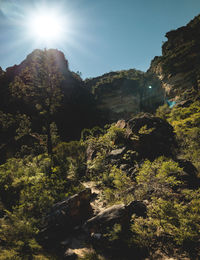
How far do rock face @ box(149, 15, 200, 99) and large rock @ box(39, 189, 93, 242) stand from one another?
53.2ft

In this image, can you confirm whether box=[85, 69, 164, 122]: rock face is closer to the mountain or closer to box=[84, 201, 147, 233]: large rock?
the mountain

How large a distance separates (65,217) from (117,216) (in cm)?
195

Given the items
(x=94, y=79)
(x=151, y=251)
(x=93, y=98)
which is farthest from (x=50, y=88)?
(x=94, y=79)

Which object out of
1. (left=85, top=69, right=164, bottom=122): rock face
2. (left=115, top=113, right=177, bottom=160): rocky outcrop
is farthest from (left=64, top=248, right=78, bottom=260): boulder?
(left=85, top=69, right=164, bottom=122): rock face

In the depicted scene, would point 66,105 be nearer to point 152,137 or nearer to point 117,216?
point 152,137

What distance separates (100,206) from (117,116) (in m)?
37.0

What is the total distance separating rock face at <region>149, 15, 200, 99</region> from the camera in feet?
55.4

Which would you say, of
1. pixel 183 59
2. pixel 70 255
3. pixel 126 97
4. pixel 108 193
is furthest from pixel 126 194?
pixel 126 97

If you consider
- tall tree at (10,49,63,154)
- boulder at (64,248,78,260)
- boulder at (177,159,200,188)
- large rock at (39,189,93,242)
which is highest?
tall tree at (10,49,63,154)

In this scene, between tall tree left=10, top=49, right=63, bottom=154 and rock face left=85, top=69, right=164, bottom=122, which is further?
rock face left=85, top=69, right=164, bottom=122

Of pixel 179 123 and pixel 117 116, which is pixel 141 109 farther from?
pixel 179 123

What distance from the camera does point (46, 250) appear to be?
12.8 ft

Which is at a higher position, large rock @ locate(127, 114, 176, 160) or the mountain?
the mountain

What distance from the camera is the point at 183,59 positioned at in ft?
58.3
